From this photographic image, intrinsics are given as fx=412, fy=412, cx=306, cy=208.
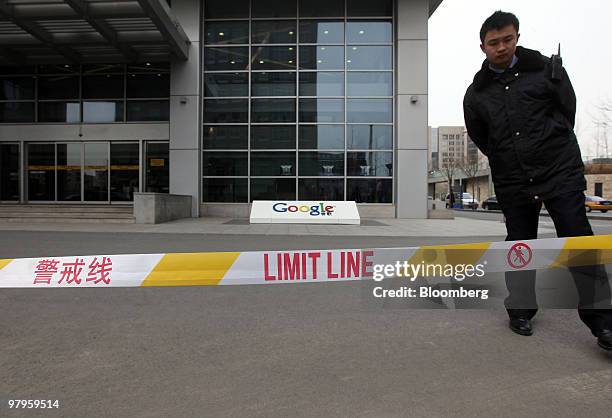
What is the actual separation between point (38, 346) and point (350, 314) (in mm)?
2626

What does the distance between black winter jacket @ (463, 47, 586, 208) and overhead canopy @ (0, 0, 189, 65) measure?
1404cm

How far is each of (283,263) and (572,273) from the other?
2.13m

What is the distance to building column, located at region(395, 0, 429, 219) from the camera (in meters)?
18.5

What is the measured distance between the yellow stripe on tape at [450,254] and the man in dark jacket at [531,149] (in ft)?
1.52

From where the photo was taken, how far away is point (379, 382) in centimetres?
258

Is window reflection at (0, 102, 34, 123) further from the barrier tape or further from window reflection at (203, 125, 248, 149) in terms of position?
the barrier tape

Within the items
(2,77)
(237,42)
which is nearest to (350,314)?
(237,42)

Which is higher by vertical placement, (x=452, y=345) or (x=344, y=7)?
(x=344, y=7)

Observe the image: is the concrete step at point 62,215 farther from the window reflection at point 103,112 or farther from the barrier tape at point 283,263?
the barrier tape at point 283,263

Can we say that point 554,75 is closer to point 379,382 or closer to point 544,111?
point 544,111

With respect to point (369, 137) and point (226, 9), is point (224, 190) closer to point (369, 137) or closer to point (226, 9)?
point (369, 137)

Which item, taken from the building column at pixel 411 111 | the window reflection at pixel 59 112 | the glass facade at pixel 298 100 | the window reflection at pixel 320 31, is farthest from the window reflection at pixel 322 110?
the window reflection at pixel 59 112

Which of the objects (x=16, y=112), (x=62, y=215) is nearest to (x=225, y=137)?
(x=62, y=215)

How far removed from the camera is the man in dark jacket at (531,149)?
9.73 feet
